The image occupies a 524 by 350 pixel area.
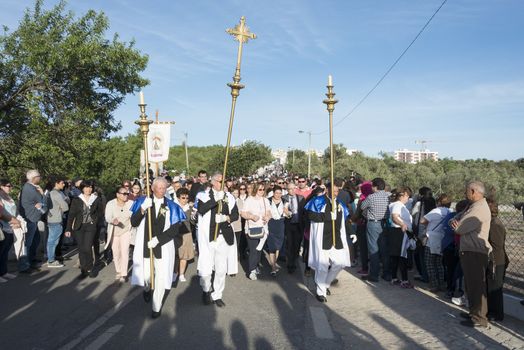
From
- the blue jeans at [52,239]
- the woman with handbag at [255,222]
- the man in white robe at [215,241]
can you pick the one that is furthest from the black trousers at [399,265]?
the blue jeans at [52,239]

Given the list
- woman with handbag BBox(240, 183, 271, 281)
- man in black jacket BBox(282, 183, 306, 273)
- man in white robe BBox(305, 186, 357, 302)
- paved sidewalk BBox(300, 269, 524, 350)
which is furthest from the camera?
man in black jacket BBox(282, 183, 306, 273)

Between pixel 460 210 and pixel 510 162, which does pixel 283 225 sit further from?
pixel 510 162

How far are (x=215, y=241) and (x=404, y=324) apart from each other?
112 inches

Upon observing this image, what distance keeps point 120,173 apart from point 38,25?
26192mm

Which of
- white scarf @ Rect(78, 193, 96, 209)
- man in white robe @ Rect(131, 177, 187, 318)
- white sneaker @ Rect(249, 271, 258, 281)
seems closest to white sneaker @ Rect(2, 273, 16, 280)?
white scarf @ Rect(78, 193, 96, 209)

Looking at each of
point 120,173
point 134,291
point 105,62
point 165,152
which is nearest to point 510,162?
point 120,173

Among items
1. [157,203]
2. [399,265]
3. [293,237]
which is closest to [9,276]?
[157,203]

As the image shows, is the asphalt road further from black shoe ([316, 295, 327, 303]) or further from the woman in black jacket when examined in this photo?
the woman in black jacket

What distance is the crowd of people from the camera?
19.5ft

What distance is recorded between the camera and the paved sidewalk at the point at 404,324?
5.20 m

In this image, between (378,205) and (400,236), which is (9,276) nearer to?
(378,205)

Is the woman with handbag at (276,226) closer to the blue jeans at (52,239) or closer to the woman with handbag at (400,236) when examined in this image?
the woman with handbag at (400,236)

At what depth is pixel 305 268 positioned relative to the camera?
9484 millimetres

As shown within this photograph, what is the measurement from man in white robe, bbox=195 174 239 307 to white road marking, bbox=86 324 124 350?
143 cm
